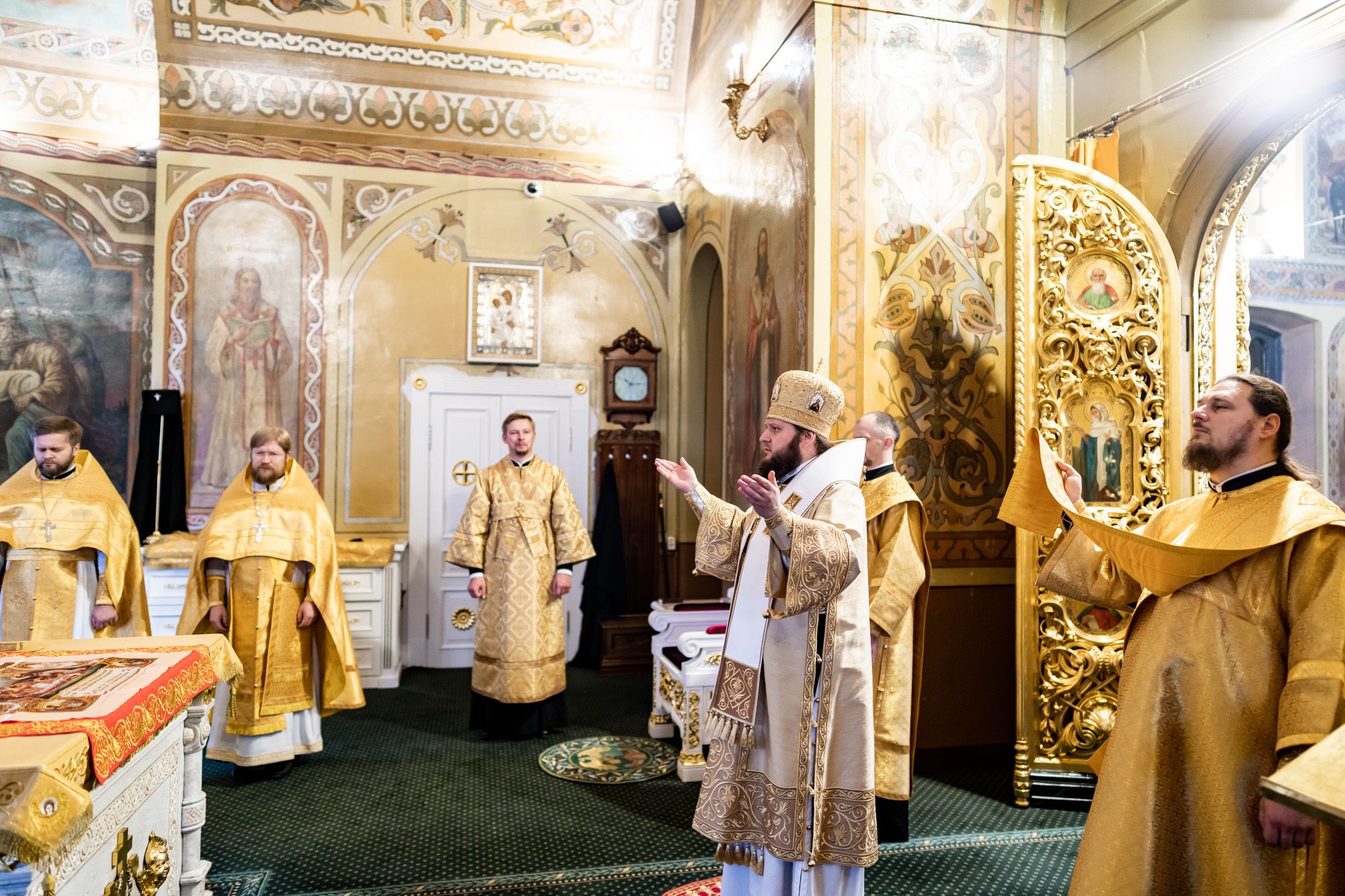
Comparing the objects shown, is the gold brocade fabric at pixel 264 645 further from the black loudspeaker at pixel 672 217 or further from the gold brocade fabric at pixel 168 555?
the black loudspeaker at pixel 672 217

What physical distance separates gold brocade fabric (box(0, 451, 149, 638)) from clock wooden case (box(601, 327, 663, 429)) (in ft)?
13.8

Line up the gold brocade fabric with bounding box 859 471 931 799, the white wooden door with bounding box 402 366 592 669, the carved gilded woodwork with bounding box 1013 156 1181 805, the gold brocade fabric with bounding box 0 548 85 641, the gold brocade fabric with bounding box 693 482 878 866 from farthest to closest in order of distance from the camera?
the white wooden door with bounding box 402 366 592 669 < the carved gilded woodwork with bounding box 1013 156 1181 805 < the gold brocade fabric with bounding box 0 548 85 641 < the gold brocade fabric with bounding box 859 471 931 799 < the gold brocade fabric with bounding box 693 482 878 866

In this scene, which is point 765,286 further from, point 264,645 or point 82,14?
point 82,14

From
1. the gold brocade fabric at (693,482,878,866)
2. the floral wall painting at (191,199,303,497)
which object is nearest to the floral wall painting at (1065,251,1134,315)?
the gold brocade fabric at (693,482,878,866)

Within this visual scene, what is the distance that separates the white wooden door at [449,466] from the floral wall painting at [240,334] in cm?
106

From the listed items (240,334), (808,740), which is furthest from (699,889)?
(240,334)

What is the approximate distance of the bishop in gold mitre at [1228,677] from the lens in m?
2.27

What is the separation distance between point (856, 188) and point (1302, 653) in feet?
10.7

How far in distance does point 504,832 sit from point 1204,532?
3041 millimetres

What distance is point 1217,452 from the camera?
8.41ft

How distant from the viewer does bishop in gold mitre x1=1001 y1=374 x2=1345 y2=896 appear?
7.45 ft

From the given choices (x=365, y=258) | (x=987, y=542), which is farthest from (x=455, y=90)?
(x=987, y=542)

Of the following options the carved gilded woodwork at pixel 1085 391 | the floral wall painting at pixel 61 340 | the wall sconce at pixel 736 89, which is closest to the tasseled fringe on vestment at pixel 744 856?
the carved gilded woodwork at pixel 1085 391

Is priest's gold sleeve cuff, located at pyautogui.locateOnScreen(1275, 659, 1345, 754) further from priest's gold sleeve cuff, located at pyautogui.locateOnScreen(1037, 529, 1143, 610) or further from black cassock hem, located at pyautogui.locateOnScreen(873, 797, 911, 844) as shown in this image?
black cassock hem, located at pyautogui.locateOnScreen(873, 797, 911, 844)
